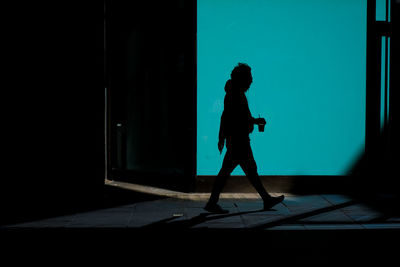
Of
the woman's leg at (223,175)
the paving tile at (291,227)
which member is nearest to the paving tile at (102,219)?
the woman's leg at (223,175)

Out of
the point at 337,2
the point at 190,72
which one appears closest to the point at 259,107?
the point at 190,72

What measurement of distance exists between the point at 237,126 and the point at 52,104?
3.28 meters

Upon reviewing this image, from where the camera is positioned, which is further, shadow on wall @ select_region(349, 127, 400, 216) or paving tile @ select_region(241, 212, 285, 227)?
shadow on wall @ select_region(349, 127, 400, 216)

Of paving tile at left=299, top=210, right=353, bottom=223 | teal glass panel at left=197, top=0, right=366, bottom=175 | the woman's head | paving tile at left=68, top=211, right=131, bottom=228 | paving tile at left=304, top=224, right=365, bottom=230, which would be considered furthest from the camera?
teal glass panel at left=197, top=0, right=366, bottom=175

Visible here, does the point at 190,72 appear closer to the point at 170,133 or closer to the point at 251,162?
the point at 170,133

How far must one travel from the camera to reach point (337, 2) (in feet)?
27.5

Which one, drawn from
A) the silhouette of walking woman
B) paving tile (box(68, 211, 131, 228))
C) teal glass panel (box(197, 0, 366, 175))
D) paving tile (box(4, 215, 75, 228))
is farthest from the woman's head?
paving tile (box(4, 215, 75, 228))

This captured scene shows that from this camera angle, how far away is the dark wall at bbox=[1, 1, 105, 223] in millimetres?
8516

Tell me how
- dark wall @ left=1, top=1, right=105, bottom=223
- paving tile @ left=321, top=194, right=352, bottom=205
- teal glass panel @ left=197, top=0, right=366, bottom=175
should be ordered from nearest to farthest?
paving tile @ left=321, top=194, right=352, bottom=205, teal glass panel @ left=197, top=0, right=366, bottom=175, dark wall @ left=1, top=1, right=105, bottom=223

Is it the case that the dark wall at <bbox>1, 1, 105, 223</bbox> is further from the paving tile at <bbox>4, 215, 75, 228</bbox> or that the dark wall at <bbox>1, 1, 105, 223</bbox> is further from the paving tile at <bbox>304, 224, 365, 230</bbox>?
the paving tile at <bbox>304, 224, 365, 230</bbox>

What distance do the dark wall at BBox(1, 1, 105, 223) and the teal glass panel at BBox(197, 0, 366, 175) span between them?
1800 mm

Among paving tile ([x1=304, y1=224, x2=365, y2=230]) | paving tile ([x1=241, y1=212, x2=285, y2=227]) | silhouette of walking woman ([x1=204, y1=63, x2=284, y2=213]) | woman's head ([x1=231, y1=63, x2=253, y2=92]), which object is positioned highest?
woman's head ([x1=231, y1=63, x2=253, y2=92])

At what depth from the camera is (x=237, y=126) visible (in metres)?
7.00

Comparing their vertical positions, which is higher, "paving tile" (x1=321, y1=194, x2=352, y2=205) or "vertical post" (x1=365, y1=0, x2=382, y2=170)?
"vertical post" (x1=365, y1=0, x2=382, y2=170)
